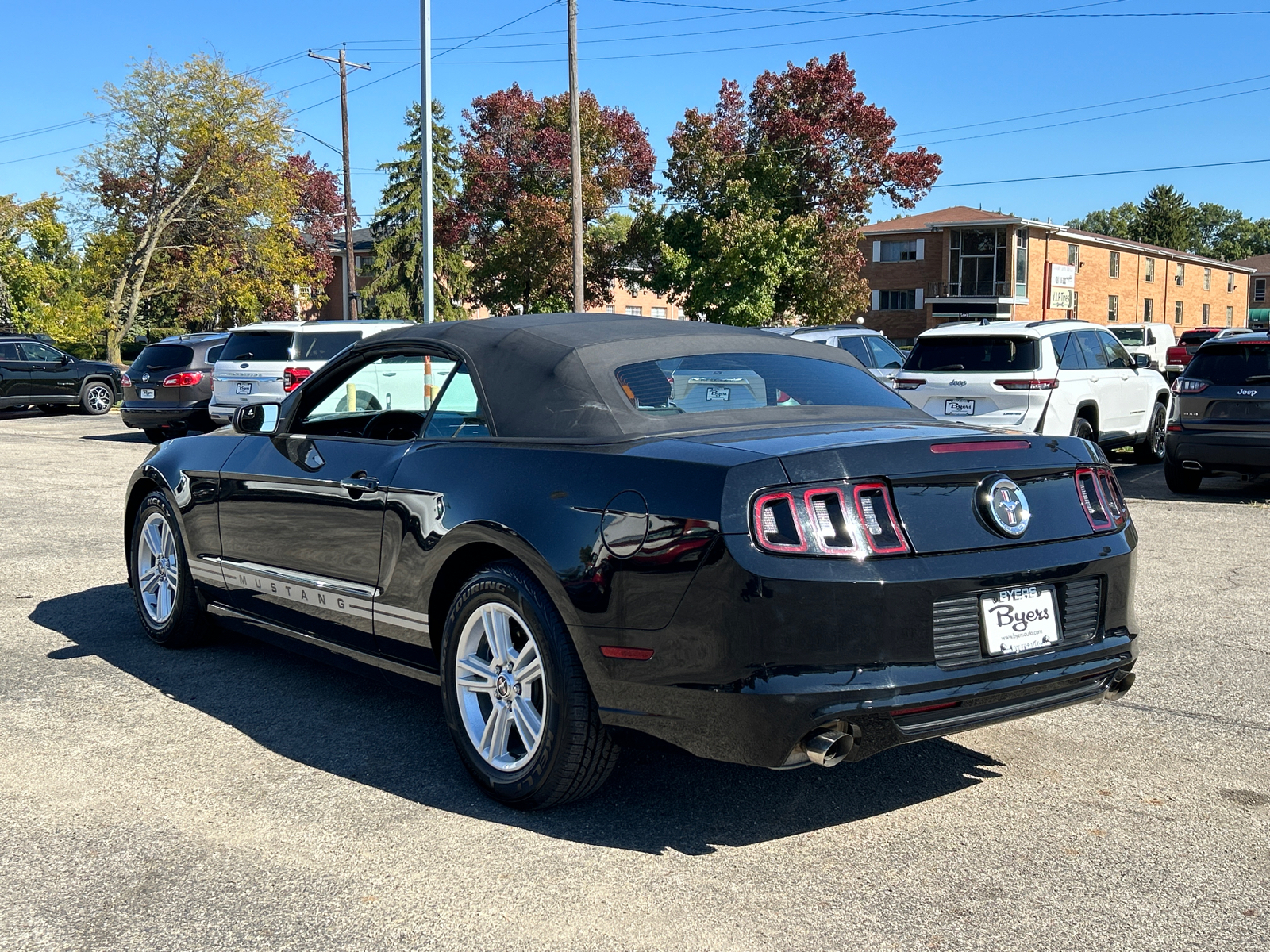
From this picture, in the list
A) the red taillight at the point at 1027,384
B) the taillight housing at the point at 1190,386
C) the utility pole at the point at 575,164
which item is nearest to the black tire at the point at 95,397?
the utility pole at the point at 575,164

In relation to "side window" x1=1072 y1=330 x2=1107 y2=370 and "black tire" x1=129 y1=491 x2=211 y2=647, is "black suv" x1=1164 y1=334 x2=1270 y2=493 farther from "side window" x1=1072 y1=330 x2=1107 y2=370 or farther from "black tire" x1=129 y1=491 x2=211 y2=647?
"black tire" x1=129 y1=491 x2=211 y2=647

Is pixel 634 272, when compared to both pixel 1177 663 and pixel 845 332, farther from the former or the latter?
pixel 1177 663

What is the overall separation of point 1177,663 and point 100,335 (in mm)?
42775

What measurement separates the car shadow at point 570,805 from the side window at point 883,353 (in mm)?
13437

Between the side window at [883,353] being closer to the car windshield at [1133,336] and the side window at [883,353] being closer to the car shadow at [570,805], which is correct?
the car shadow at [570,805]

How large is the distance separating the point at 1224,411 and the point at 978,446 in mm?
9311

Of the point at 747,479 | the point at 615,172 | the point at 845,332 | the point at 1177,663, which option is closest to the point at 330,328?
the point at 845,332

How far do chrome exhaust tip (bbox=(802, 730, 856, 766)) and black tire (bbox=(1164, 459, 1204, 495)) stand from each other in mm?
10129

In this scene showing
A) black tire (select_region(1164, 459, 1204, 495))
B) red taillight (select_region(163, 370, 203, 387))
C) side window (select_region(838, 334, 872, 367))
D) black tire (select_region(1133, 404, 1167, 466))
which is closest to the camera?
black tire (select_region(1164, 459, 1204, 495))

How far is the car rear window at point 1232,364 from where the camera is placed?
11.7 meters

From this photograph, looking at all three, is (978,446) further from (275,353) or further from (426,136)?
(426,136)

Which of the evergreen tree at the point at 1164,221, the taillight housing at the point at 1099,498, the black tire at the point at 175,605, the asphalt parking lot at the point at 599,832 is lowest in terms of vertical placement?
the asphalt parking lot at the point at 599,832

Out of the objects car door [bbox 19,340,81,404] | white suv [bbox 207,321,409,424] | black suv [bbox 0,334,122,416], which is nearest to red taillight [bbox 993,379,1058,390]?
white suv [bbox 207,321,409,424]

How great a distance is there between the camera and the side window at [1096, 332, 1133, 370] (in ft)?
46.6
